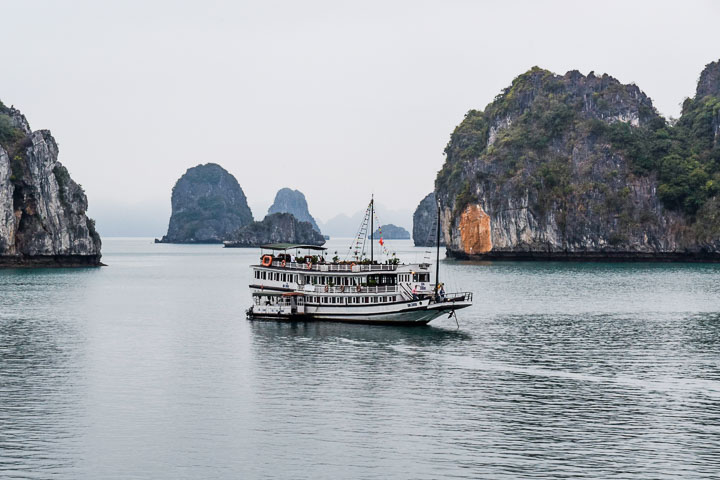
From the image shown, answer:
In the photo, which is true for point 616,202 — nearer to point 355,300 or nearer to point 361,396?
point 355,300

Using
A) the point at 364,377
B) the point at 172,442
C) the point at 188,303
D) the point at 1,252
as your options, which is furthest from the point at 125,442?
the point at 1,252

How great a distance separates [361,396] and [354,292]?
2679cm

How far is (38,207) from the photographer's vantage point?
15388 centimetres

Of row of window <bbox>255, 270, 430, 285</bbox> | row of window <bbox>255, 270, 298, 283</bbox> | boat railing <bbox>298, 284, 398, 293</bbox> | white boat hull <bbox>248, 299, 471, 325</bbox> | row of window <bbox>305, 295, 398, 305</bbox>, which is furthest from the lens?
row of window <bbox>255, 270, 298, 283</bbox>

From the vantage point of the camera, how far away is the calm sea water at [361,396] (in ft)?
99.0

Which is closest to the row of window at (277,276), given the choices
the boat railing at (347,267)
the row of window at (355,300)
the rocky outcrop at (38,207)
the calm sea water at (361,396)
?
the boat railing at (347,267)

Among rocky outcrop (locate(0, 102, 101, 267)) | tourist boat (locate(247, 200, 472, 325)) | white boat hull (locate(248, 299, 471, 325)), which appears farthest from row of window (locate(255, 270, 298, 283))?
rocky outcrop (locate(0, 102, 101, 267))

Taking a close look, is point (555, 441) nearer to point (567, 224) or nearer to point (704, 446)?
point (704, 446)

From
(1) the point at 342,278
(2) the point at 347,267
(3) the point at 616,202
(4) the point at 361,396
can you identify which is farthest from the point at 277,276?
(3) the point at 616,202

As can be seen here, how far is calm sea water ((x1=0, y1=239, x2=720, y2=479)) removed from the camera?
30.2 meters

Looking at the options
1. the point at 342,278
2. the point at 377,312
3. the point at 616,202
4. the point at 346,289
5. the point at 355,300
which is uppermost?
the point at 616,202

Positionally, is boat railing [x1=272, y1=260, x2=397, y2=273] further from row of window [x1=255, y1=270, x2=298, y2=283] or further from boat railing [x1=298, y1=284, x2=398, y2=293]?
boat railing [x1=298, y1=284, x2=398, y2=293]

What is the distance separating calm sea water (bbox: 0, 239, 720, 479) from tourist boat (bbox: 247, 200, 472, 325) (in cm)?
166

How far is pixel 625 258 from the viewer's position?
613 feet
